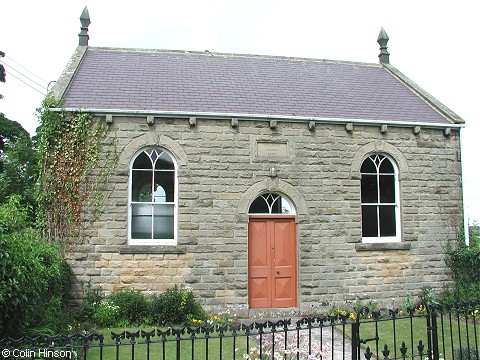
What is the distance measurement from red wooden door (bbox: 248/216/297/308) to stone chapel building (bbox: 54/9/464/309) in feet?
0.09

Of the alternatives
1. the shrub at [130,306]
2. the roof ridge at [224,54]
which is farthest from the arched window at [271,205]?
the roof ridge at [224,54]

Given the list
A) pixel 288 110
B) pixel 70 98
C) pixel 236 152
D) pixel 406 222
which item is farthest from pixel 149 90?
pixel 406 222

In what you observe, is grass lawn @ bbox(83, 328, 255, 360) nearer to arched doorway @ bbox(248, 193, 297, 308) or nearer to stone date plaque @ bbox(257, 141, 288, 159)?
arched doorway @ bbox(248, 193, 297, 308)

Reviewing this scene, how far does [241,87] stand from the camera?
1272 cm

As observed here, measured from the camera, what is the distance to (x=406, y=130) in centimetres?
1180

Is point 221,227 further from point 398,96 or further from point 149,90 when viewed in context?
point 398,96

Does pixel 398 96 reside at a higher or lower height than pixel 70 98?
higher

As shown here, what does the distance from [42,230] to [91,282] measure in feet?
5.51

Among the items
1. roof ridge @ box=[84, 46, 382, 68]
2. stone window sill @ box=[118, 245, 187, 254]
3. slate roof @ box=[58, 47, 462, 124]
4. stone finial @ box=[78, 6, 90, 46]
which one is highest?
stone finial @ box=[78, 6, 90, 46]

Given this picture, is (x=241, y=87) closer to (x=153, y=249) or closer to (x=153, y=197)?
(x=153, y=197)

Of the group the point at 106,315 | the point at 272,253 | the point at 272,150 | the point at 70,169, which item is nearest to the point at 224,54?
the point at 272,150

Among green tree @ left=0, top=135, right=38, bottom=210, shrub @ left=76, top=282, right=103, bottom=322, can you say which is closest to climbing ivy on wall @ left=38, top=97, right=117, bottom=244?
shrub @ left=76, top=282, right=103, bottom=322

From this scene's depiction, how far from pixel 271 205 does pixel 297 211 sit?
0.67m

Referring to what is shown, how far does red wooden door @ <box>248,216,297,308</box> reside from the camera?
1075 cm
